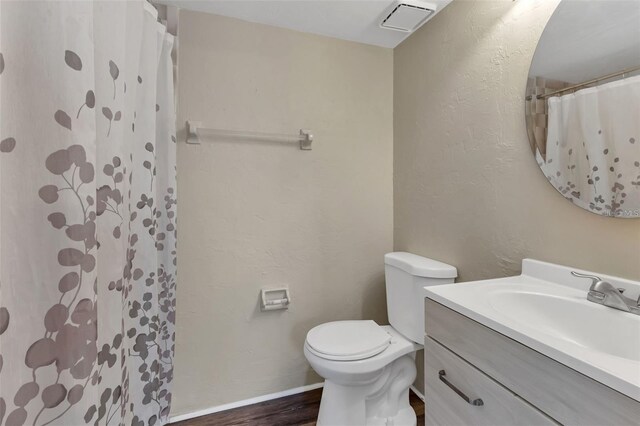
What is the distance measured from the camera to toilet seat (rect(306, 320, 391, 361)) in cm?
135

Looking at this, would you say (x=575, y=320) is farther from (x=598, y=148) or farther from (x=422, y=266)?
(x=422, y=266)

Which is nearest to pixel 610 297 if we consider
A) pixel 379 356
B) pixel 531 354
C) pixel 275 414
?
pixel 531 354

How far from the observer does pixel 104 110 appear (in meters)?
0.66

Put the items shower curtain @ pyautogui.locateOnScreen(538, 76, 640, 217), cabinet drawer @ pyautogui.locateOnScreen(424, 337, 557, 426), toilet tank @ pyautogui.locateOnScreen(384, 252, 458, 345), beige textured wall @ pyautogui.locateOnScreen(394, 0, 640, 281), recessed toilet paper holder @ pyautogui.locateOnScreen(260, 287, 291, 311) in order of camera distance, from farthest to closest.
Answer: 1. recessed toilet paper holder @ pyautogui.locateOnScreen(260, 287, 291, 311)
2. toilet tank @ pyautogui.locateOnScreen(384, 252, 458, 345)
3. beige textured wall @ pyautogui.locateOnScreen(394, 0, 640, 281)
4. shower curtain @ pyautogui.locateOnScreen(538, 76, 640, 217)
5. cabinet drawer @ pyautogui.locateOnScreen(424, 337, 557, 426)

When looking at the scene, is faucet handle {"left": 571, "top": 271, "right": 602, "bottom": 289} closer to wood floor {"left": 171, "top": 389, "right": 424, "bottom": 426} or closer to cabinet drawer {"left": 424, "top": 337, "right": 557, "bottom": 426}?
cabinet drawer {"left": 424, "top": 337, "right": 557, "bottom": 426}

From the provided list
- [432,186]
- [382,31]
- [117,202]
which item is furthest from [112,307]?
[382,31]

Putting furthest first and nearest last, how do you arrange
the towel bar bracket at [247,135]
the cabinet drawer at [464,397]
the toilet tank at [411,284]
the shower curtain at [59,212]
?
the towel bar bracket at [247,135]
the toilet tank at [411,284]
the cabinet drawer at [464,397]
the shower curtain at [59,212]

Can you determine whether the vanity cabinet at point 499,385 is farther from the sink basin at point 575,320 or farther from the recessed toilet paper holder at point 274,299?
the recessed toilet paper holder at point 274,299

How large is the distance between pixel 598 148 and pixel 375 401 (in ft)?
4.64

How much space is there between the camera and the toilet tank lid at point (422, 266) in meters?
1.45

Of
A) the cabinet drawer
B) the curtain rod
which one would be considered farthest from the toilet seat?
the curtain rod

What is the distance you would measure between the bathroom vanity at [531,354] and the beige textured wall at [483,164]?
0.12 meters

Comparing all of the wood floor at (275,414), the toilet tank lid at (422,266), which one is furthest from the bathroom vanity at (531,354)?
the wood floor at (275,414)

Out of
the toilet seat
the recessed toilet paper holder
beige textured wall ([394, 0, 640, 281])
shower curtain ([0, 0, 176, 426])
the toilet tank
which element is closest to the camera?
shower curtain ([0, 0, 176, 426])
